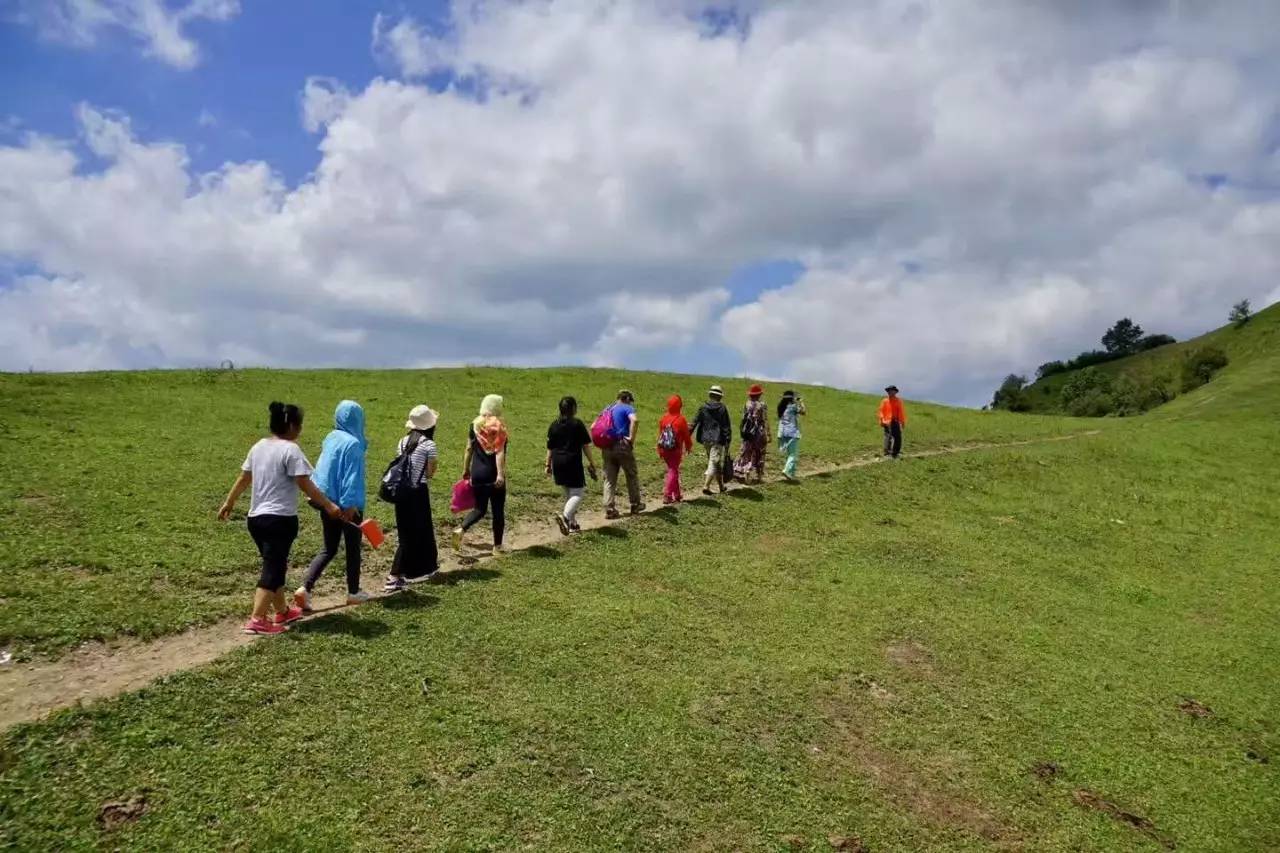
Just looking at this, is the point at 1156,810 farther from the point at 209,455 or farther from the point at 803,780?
the point at 209,455

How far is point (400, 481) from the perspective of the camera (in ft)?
38.7

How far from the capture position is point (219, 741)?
7.57 meters

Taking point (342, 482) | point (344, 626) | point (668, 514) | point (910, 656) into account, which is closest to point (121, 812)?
point (344, 626)

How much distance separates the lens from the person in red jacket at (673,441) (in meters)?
18.0

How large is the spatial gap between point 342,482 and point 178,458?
11224 millimetres

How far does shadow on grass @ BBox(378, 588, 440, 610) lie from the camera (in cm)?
1140

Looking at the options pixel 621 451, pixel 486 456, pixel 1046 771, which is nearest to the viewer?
pixel 1046 771

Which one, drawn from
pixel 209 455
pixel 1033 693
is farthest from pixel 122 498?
pixel 1033 693

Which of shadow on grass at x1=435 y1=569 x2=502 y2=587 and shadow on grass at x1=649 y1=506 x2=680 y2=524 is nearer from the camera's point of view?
shadow on grass at x1=435 y1=569 x2=502 y2=587

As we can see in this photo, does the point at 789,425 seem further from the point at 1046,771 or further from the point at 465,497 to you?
the point at 1046,771

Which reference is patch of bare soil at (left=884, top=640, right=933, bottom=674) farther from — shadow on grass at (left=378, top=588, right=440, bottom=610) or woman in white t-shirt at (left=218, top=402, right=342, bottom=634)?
woman in white t-shirt at (left=218, top=402, right=342, bottom=634)

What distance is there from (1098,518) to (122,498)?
988 inches

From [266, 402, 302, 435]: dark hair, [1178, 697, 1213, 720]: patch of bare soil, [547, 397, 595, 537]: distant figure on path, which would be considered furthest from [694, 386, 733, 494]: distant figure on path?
[266, 402, 302, 435]: dark hair

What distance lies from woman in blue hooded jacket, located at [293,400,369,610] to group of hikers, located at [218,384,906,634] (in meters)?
0.01
